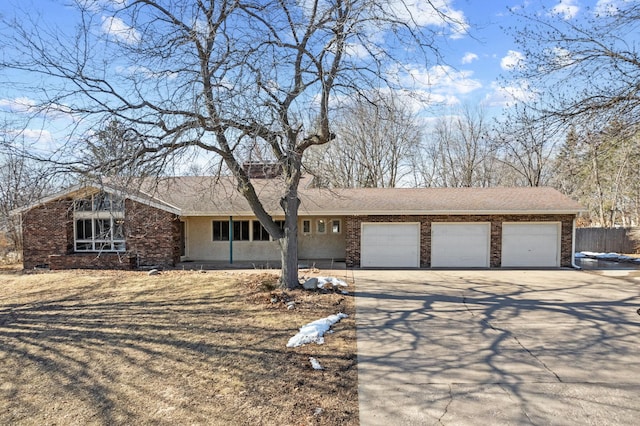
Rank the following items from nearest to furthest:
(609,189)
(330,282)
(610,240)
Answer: (330,282)
(610,240)
(609,189)

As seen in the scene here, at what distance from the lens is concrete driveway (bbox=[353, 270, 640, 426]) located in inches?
156

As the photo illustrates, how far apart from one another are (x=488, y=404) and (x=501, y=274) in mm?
9966

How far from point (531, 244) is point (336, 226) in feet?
25.3

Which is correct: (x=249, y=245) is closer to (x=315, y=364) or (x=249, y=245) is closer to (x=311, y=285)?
(x=311, y=285)

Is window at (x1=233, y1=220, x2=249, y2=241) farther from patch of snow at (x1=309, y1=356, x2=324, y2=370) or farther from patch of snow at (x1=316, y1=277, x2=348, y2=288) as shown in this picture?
patch of snow at (x1=309, y1=356, x2=324, y2=370)

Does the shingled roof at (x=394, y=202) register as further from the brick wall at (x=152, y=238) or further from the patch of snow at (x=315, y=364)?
the patch of snow at (x=315, y=364)

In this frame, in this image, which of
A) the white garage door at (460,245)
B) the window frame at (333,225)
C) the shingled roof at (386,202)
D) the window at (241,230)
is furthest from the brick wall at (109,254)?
the white garage door at (460,245)

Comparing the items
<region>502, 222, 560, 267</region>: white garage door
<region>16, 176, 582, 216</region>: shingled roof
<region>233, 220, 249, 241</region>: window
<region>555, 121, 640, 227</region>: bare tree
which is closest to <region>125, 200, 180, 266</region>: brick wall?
<region>16, 176, 582, 216</region>: shingled roof

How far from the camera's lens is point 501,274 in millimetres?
13039

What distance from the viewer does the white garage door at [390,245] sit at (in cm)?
1473

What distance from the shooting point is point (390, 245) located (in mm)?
14727

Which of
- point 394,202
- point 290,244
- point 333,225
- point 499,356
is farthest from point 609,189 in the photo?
point 499,356

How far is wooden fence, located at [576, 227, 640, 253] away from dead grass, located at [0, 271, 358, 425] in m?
17.7

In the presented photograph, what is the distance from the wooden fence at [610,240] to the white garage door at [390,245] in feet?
39.4
